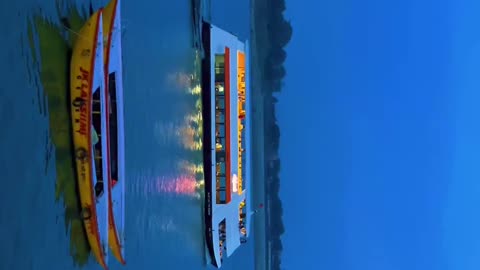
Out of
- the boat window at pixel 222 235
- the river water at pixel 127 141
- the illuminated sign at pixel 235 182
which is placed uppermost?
the river water at pixel 127 141

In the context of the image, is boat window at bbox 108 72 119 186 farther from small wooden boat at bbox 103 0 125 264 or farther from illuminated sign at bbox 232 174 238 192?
illuminated sign at bbox 232 174 238 192

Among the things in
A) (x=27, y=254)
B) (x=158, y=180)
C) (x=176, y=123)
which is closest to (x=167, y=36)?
(x=176, y=123)

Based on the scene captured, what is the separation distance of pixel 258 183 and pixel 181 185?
162 inches

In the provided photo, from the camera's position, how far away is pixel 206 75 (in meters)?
7.03

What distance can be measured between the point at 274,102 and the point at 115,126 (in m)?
6.09

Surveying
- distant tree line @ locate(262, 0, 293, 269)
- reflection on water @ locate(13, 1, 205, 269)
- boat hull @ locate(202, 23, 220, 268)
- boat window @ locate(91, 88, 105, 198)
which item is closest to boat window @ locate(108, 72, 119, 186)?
boat window @ locate(91, 88, 105, 198)

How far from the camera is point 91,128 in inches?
146

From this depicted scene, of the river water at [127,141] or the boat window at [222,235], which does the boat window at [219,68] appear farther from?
the boat window at [222,235]

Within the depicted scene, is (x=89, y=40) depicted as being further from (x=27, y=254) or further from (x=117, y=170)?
(x=27, y=254)

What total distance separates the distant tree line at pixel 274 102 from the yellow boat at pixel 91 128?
6398 millimetres

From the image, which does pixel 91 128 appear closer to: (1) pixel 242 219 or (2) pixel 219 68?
(2) pixel 219 68

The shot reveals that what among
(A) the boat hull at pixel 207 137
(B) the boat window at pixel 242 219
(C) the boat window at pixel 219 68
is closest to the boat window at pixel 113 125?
(A) the boat hull at pixel 207 137

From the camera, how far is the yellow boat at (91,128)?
3682 mm

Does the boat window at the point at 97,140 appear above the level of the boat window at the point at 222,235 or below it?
above
